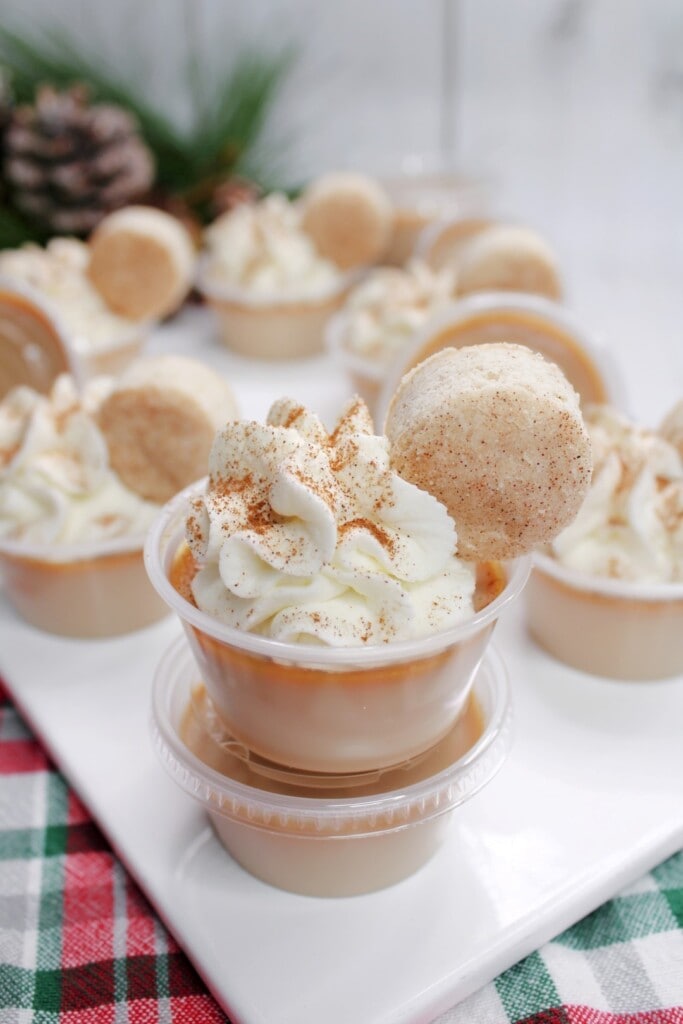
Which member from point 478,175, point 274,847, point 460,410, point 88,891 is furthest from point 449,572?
point 478,175

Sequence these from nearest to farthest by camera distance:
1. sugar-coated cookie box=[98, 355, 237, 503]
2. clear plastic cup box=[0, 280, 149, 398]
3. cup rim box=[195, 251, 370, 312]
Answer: sugar-coated cookie box=[98, 355, 237, 503] < clear plastic cup box=[0, 280, 149, 398] < cup rim box=[195, 251, 370, 312]

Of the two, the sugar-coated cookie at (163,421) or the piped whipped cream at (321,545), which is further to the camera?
the sugar-coated cookie at (163,421)

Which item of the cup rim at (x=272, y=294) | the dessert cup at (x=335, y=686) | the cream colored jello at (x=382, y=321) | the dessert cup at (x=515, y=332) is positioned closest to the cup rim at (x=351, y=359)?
the cream colored jello at (x=382, y=321)

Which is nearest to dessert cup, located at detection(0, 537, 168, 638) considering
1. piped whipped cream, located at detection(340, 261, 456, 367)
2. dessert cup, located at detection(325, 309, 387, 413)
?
dessert cup, located at detection(325, 309, 387, 413)

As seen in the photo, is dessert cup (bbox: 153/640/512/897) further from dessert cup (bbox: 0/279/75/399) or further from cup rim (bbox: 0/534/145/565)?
dessert cup (bbox: 0/279/75/399)

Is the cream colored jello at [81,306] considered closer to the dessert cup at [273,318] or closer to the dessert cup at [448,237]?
the dessert cup at [273,318]

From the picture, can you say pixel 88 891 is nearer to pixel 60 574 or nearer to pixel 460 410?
pixel 60 574
